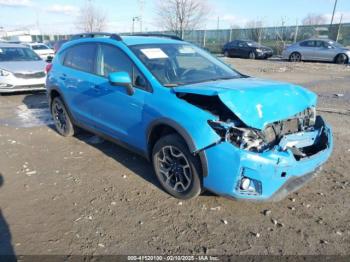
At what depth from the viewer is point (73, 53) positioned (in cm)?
559

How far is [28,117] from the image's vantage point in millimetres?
7574

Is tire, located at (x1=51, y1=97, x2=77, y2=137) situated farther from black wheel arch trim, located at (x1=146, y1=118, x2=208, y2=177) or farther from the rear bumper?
the rear bumper

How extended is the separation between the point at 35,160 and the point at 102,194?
1663 millimetres

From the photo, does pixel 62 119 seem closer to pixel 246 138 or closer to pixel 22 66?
pixel 246 138

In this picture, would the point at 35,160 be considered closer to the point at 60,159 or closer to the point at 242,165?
the point at 60,159

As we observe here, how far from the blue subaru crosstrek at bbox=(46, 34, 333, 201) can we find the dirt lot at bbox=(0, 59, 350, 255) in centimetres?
34

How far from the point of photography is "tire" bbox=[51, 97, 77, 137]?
5941mm

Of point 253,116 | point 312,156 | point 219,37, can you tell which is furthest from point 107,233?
point 219,37

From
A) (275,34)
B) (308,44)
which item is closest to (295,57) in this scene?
(308,44)

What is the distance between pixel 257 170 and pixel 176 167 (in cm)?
100

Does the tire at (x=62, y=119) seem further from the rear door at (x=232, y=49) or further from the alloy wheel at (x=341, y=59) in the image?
the rear door at (x=232, y=49)

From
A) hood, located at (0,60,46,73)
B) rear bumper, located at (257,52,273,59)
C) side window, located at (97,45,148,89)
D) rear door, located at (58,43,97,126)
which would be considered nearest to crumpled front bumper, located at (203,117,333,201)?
side window, located at (97,45,148,89)

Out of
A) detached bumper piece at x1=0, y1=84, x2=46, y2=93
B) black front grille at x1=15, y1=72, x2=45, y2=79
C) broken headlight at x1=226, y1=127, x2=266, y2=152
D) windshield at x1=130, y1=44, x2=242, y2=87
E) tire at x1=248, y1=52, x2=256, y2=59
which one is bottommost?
tire at x1=248, y1=52, x2=256, y2=59

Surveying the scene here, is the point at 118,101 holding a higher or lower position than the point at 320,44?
higher
